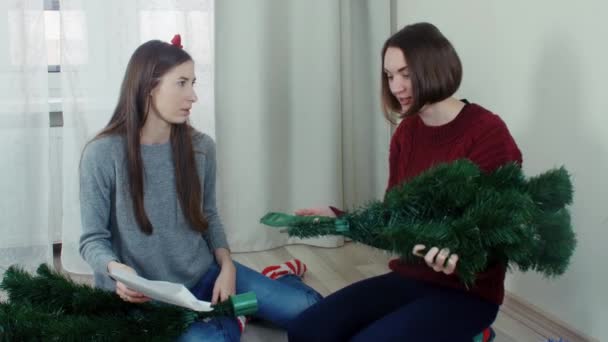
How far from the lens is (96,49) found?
2.20 m

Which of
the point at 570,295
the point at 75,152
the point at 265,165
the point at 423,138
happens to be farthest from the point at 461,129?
the point at 75,152

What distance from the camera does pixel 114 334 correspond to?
133 cm

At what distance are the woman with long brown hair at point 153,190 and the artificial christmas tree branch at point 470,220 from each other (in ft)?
1.33

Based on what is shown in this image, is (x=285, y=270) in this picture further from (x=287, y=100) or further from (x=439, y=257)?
(x=439, y=257)

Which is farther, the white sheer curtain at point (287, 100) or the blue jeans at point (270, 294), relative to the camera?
the white sheer curtain at point (287, 100)

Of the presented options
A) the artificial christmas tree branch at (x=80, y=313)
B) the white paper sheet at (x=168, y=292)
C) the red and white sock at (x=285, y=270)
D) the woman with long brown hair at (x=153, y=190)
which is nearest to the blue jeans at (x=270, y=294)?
the woman with long brown hair at (x=153, y=190)

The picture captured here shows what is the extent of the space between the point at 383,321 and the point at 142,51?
0.83 metres

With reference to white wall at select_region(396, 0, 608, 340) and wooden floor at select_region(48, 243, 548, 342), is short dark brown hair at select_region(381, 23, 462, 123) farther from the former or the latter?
wooden floor at select_region(48, 243, 548, 342)

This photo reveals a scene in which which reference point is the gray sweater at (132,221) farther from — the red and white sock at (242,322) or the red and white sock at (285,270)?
the red and white sock at (285,270)

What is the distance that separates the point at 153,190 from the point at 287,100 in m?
1.04

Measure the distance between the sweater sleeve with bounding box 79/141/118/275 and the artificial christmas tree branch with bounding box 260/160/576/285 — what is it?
0.45 meters

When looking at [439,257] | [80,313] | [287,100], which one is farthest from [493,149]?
[287,100]

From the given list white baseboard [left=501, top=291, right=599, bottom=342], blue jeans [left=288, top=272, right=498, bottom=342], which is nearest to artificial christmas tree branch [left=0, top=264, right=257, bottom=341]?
blue jeans [left=288, top=272, right=498, bottom=342]

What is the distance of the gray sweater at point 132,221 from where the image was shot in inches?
57.7
